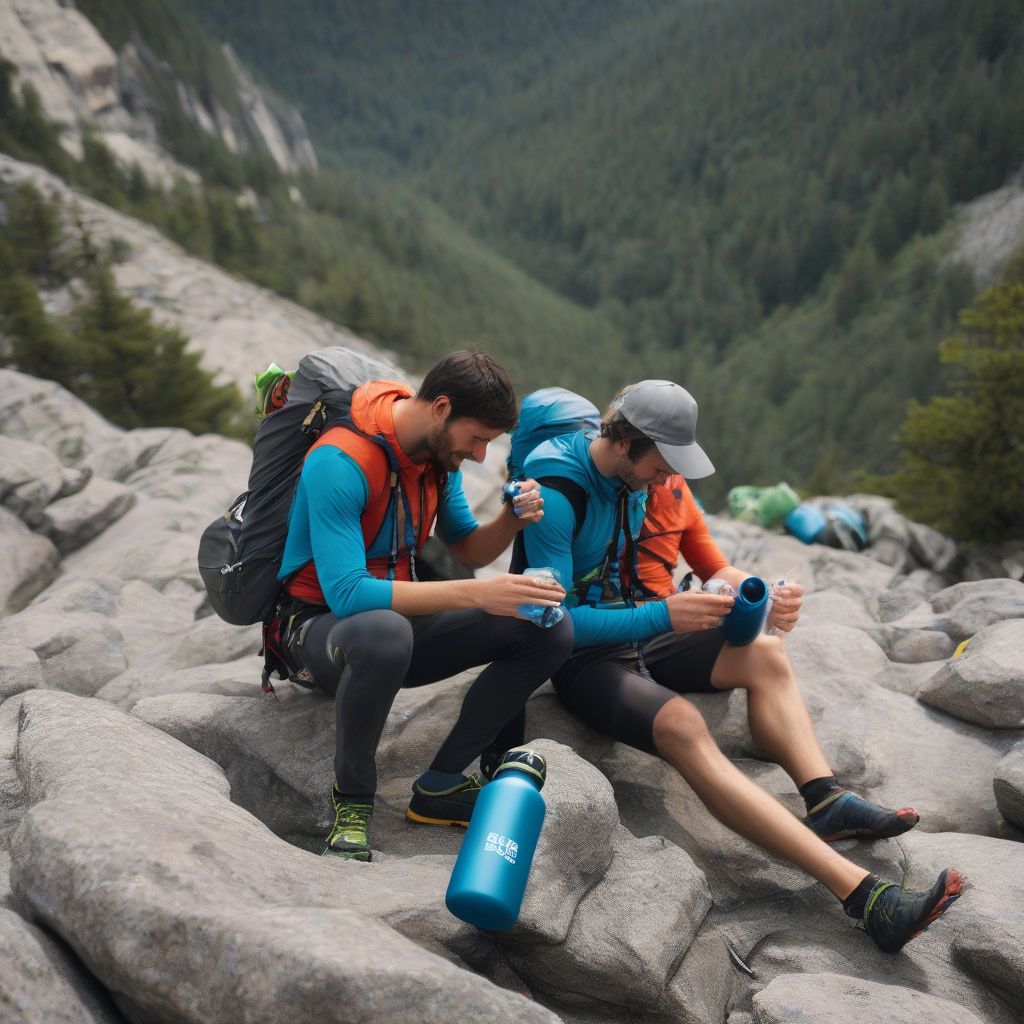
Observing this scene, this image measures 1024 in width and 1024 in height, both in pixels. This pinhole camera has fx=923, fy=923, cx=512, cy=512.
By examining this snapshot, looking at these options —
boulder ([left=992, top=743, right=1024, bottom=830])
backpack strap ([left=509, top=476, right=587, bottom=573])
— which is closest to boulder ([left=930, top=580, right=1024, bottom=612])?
boulder ([left=992, top=743, right=1024, bottom=830])

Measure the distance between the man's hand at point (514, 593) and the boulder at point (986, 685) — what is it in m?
3.24

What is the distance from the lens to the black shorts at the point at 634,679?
4.87m

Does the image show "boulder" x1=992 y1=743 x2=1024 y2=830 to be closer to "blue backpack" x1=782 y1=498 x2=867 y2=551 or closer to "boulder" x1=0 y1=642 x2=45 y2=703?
"boulder" x1=0 y1=642 x2=45 y2=703

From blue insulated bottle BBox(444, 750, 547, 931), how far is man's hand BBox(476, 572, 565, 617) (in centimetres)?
82

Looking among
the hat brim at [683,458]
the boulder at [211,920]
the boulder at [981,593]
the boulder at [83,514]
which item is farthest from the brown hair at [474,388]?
the boulder at [83,514]

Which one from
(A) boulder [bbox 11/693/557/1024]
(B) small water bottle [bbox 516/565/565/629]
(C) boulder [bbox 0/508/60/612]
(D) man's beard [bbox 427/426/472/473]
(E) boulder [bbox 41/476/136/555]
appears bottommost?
(C) boulder [bbox 0/508/60/612]

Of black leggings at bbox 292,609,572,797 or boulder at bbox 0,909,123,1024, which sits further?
black leggings at bbox 292,609,572,797

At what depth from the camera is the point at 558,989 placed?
388cm

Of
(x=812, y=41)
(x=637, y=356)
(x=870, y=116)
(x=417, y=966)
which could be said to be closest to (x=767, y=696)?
(x=417, y=966)

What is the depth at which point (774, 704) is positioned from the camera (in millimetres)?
Result: 5156

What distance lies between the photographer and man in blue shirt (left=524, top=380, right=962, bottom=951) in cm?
459

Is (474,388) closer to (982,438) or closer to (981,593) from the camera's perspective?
(981,593)

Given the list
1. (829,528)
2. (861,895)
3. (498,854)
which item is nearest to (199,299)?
(829,528)

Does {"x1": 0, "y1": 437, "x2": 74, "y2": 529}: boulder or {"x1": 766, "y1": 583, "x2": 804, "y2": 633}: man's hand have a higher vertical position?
{"x1": 766, "y1": 583, "x2": 804, "y2": 633}: man's hand
